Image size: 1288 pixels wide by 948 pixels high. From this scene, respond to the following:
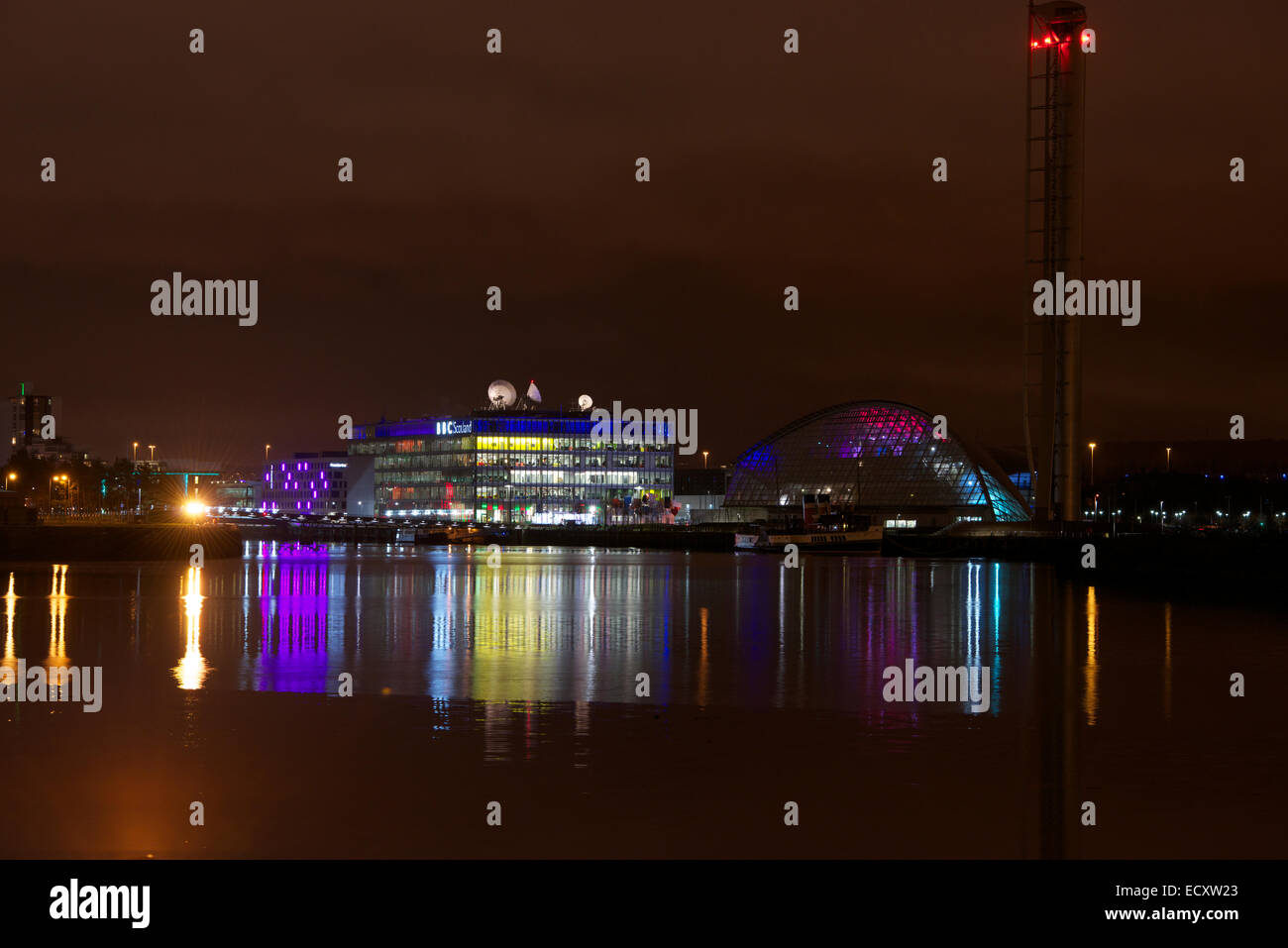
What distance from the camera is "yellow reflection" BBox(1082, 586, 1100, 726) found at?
23344 mm

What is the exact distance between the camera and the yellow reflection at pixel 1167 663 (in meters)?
23.8

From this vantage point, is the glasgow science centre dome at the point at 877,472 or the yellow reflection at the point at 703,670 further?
the glasgow science centre dome at the point at 877,472

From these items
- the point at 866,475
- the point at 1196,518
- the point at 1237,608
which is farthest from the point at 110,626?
the point at 1196,518

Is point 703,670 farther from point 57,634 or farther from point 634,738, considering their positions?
point 57,634

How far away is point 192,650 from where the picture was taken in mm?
31062

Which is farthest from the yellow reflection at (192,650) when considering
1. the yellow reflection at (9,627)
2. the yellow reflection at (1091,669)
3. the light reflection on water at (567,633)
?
the yellow reflection at (1091,669)

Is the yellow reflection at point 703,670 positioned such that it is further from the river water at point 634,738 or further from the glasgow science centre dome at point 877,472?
the glasgow science centre dome at point 877,472

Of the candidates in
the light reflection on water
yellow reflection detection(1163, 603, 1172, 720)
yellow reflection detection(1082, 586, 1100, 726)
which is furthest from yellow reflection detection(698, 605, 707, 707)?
yellow reflection detection(1163, 603, 1172, 720)

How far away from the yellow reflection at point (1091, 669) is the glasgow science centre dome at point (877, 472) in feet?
392

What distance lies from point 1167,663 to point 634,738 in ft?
52.7
